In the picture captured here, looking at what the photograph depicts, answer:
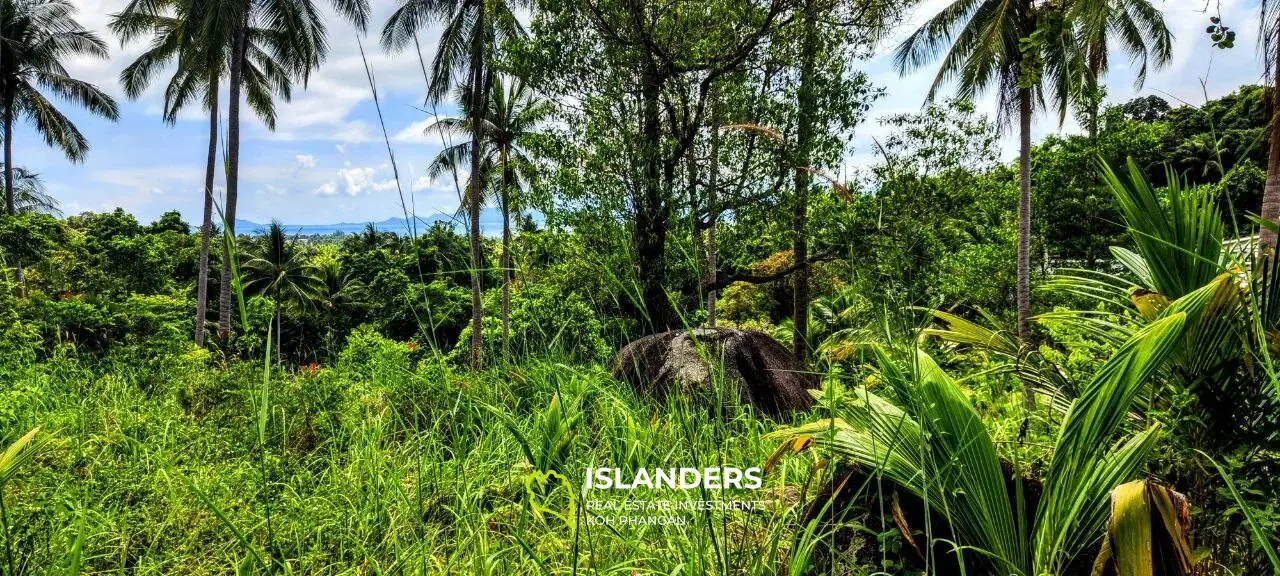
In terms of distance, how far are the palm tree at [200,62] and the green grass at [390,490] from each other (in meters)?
11.4

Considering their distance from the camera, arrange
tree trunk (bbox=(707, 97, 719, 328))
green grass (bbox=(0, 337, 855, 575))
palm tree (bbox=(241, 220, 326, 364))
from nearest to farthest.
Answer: green grass (bbox=(0, 337, 855, 575))
tree trunk (bbox=(707, 97, 719, 328))
palm tree (bbox=(241, 220, 326, 364))

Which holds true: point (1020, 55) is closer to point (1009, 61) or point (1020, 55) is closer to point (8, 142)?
point (1009, 61)

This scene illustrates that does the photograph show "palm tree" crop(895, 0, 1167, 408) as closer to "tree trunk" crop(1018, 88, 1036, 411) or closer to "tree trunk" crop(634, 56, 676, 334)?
"tree trunk" crop(1018, 88, 1036, 411)

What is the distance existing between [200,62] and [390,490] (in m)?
15.3

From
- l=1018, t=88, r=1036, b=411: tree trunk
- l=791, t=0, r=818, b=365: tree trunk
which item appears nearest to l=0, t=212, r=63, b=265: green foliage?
l=791, t=0, r=818, b=365: tree trunk

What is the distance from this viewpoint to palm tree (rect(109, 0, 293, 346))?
12.9m

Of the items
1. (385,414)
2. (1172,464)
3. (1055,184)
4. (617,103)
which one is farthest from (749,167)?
(1055,184)

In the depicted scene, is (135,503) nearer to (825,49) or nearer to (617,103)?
(617,103)

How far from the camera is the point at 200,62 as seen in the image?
1364 centimetres

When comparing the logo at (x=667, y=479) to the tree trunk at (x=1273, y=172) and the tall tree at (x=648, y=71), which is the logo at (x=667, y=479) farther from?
the tall tree at (x=648, y=71)

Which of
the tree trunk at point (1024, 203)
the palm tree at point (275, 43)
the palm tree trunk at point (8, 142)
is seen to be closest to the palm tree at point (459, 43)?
the palm tree at point (275, 43)

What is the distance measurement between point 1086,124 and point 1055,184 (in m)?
1.34

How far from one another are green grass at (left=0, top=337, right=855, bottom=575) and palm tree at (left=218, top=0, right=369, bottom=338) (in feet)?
37.1

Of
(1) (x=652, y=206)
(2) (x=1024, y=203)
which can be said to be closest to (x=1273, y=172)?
(1) (x=652, y=206)
